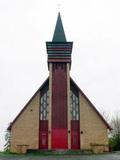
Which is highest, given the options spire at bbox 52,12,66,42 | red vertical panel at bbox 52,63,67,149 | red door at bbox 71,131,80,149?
Answer: spire at bbox 52,12,66,42

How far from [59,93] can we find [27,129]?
609cm

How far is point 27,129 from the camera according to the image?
42.6 m

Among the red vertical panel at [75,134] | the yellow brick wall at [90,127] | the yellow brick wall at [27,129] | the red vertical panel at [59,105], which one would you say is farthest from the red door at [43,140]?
the yellow brick wall at [90,127]

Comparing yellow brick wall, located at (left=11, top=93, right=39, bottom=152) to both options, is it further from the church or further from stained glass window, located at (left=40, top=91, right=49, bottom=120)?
stained glass window, located at (left=40, top=91, right=49, bottom=120)

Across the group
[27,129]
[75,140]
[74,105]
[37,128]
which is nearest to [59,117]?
[74,105]

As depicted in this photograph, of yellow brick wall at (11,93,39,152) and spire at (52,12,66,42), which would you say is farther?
spire at (52,12,66,42)

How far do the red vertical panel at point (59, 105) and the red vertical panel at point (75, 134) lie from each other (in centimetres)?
95

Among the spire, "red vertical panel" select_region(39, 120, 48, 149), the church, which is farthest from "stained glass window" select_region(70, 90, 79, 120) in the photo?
the spire

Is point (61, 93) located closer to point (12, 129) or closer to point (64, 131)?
point (64, 131)

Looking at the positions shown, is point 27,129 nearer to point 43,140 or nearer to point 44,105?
point 43,140

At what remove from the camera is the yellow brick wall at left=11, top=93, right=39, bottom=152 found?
4200 centimetres

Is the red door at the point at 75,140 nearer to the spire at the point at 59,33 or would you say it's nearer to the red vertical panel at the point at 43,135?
the red vertical panel at the point at 43,135

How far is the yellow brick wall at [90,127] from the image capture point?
42062 mm

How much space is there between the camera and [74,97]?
44.2 meters
